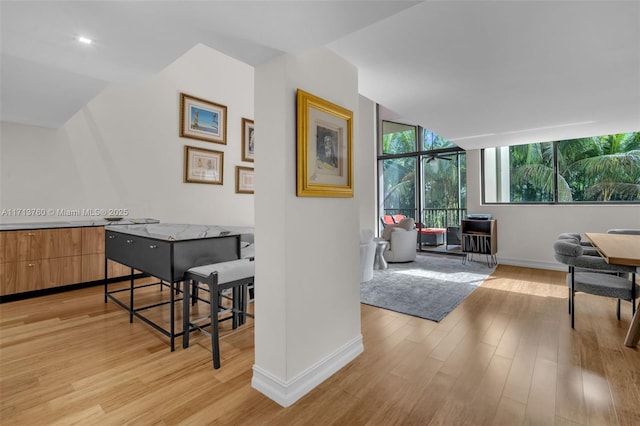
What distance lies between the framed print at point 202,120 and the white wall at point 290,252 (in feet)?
12.2

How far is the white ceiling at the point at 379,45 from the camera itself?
4.77 feet

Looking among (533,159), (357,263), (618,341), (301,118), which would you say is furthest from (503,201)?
(301,118)

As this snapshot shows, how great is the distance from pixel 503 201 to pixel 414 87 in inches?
167

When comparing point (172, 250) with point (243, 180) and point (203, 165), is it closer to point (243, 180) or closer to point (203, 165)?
point (203, 165)

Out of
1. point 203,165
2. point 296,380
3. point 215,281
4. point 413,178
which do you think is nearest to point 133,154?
point 203,165

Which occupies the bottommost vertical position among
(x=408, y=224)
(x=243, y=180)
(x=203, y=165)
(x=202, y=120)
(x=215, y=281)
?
(x=215, y=281)

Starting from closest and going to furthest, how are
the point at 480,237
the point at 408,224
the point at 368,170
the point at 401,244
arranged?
1. the point at 480,237
2. the point at 401,244
3. the point at 408,224
4. the point at 368,170

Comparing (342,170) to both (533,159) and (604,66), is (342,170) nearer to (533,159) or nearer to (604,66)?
(604,66)

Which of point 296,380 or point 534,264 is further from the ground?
point 534,264

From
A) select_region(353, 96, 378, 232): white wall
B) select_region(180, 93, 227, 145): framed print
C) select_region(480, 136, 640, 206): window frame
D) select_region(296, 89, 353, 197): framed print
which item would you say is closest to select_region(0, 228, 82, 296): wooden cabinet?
select_region(180, 93, 227, 145): framed print

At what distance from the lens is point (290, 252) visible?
1740 millimetres

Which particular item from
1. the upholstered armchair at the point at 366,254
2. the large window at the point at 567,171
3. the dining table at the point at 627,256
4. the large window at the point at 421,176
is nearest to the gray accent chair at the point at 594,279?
the dining table at the point at 627,256

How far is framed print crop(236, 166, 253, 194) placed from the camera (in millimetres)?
5875

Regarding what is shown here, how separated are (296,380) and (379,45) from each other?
2247 mm
